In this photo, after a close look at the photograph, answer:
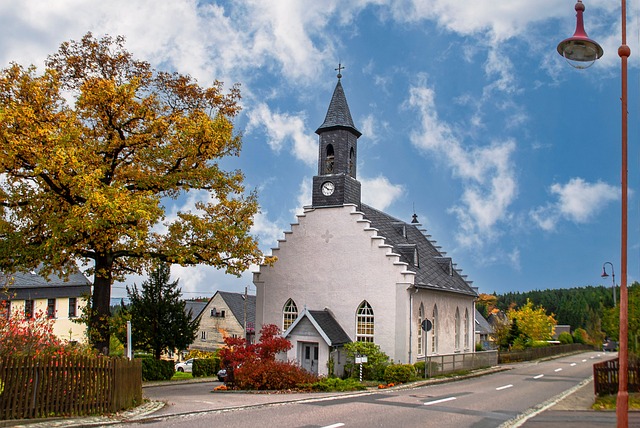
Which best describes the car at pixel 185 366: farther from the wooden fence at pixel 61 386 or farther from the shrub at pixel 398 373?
the wooden fence at pixel 61 386

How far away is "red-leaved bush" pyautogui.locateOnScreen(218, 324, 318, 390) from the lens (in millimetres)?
27328

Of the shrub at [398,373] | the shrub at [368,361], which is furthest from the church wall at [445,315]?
the shrub at [398,373]

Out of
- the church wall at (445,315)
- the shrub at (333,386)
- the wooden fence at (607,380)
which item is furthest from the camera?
the church wall at (445,315)

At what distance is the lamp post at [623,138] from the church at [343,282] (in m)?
20.8

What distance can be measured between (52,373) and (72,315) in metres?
40.1

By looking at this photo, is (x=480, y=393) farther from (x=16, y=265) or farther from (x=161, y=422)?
(x=16, y=265)

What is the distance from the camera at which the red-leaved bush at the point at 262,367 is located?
27.3m

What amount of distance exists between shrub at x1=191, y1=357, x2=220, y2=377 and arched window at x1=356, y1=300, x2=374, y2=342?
14226 millimetres

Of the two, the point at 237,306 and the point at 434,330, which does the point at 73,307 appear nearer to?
the point at 237,306

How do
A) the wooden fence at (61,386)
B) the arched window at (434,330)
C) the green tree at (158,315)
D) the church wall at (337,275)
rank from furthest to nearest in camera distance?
the green tree at (158,315), the arched window at (434,330), the church wall at (337,275), the wooden fence at (61,386)

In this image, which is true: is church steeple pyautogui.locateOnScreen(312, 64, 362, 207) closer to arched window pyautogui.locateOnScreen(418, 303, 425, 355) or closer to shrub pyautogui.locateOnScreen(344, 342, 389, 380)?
arched window pyautogui.locateOnScreen(418, 303, 425, 355)

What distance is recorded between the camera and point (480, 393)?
2588cm

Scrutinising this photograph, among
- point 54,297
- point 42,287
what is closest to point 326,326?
point 42,287

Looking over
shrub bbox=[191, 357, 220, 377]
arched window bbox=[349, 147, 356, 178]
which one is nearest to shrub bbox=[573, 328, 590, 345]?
shrub bbox=[191, 357, 220, 377]
